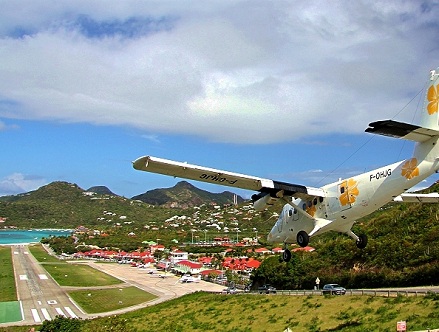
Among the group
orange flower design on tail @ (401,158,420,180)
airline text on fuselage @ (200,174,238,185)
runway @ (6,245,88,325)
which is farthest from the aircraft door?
runway @ (6,245,88,325)

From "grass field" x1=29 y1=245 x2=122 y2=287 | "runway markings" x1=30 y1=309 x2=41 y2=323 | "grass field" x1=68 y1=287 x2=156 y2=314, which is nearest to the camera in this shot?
"runway markings" x1=30 y1=309 x2=41 y2=323

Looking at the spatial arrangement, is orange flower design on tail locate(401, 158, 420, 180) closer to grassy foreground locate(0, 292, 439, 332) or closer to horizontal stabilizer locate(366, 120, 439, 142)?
horizontal stabilizer locate(366, 120, 439, 142)

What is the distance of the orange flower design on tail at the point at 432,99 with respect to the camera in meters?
20.3

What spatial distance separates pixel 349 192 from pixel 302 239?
452 centimetres

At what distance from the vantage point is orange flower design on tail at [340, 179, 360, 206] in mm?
24047

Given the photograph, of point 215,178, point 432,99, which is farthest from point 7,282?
point 432,99

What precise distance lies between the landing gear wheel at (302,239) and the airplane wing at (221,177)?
2.32m

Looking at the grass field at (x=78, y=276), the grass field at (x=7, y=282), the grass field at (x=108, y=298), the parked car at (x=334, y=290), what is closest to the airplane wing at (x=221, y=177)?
the parked car at (x=334, y=290)

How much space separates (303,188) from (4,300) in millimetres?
68846

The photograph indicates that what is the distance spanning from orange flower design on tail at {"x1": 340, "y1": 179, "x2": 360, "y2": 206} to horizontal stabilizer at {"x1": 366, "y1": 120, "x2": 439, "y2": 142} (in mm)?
4451

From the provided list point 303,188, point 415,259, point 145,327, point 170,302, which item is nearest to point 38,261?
point 170,302

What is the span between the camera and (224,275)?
323 feet

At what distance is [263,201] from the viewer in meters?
26.2

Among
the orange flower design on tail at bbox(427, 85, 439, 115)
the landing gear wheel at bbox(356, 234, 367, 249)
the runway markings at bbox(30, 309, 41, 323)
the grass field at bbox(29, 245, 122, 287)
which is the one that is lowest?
the runway markings at bbox(30, 309, 41, 323)
